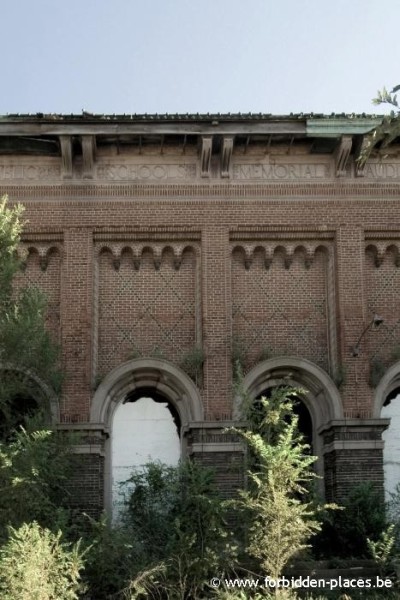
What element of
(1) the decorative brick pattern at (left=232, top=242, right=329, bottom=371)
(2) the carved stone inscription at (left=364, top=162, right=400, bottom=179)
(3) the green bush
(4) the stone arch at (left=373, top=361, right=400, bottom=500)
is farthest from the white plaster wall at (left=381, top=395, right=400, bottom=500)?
(3) the green bush

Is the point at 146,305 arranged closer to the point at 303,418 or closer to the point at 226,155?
the point at 226,155

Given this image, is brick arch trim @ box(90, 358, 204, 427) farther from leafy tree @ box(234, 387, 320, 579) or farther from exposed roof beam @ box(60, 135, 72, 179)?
exposed roof beam @ box(60, 135, 72, 179)

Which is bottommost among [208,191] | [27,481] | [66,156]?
[27,481]

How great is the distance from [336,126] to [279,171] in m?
1.65

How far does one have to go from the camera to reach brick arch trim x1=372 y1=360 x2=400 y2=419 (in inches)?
746

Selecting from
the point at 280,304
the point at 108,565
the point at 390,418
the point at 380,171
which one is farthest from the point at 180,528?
the point at 380,171

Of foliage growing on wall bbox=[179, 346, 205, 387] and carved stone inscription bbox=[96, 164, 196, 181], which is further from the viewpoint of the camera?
carved stone inscription bbox=[96, 164, 196, 181]

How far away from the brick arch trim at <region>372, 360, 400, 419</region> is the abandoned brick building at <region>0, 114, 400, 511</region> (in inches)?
1.3

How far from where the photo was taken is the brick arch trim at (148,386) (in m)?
18.8

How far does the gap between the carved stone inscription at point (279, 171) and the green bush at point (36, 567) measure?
31.1ft

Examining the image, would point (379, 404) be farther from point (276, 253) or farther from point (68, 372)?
point (68, 372)

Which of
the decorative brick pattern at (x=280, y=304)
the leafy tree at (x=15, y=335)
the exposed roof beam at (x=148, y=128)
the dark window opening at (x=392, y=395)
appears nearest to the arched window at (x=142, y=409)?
the decorative brick pattern at (x=280, y=304)

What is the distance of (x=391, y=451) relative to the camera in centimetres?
1945

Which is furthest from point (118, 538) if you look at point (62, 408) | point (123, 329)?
point (123, 329)
